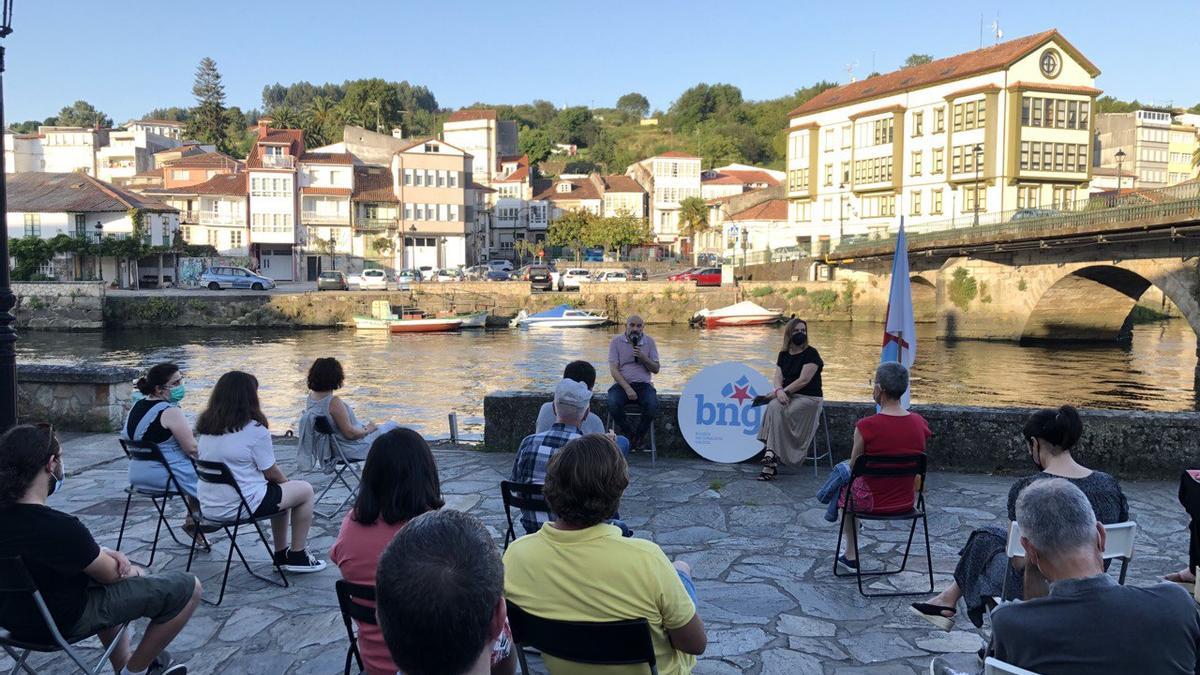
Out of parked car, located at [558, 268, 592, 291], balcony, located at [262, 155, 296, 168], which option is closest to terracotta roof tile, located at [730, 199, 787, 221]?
parked car, located at [558, 268, 592, 291]

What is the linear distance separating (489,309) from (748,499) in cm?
4736

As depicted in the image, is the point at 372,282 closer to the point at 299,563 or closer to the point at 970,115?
the point at 970,115

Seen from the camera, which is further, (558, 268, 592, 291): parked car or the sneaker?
(558, 268, 592, 291): parked car

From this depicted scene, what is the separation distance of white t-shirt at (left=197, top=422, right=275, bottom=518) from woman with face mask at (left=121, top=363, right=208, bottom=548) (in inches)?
18.9

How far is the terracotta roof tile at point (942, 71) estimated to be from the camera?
57.5m

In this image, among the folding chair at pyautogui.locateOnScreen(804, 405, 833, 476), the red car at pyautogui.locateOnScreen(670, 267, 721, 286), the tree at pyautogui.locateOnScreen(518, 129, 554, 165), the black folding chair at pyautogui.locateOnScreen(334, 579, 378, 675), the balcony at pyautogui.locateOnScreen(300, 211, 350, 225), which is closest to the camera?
the black folding chair at pyautogui.locateOnScreen(334, 579, 378, 675)

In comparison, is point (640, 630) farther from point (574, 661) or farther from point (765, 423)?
point (765, 423)

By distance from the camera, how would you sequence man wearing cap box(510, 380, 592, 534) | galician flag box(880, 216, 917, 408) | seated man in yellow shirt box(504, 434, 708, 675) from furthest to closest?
1. galician flag box(880, 216, 917, 408)
2. man wearing cap box(510, 380, 592, 534)
3. seated man in yellow shirt box(504, 434, 708, 675)

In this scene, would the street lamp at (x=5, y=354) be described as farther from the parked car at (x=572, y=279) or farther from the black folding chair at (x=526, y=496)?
the parked car at (x=572, y=279)

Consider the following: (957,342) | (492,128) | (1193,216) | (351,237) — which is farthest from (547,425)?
(492,128)

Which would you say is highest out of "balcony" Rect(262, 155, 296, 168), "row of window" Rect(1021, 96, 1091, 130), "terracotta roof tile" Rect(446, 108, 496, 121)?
"terracotta roof tile" Rect(446, 108, 496, 121)

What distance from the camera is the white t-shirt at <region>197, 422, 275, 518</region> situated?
541 centimetres

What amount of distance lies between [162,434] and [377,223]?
2614 inches

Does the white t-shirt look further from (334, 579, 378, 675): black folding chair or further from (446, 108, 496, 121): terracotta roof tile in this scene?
(446, 108, 496, 121): terracotta roof tile
